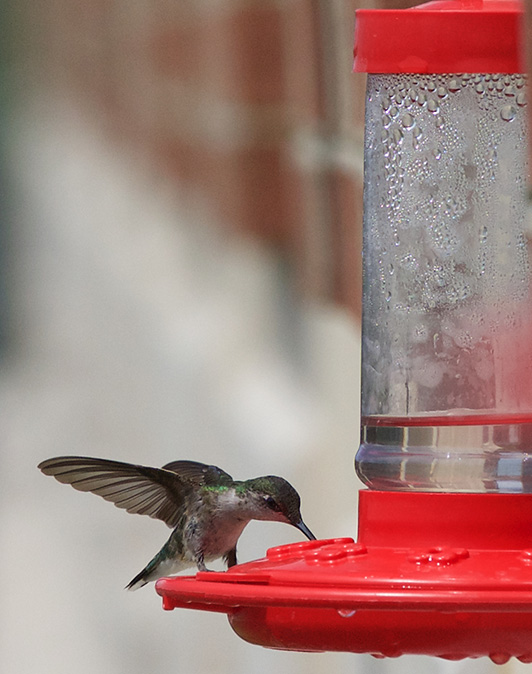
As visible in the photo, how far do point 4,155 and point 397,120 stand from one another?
1.40 meters

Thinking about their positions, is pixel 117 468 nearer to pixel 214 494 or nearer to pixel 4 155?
pixel 214 494

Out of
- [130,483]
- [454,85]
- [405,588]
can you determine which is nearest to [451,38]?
[454,85]

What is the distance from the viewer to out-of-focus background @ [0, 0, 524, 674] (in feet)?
8.72

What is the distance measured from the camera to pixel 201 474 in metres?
2.29

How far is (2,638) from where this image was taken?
2666 mm

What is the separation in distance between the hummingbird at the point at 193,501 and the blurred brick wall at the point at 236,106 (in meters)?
0.67

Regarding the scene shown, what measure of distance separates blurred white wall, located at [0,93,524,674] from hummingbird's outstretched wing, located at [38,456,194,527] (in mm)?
419

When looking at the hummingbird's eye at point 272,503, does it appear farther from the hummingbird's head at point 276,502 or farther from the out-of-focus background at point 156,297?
the out-of-focus background at point 156,297

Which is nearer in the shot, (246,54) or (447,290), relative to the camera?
(447,290)

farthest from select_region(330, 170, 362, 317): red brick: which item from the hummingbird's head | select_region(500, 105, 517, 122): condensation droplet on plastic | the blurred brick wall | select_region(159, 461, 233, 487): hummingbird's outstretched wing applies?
select_region(500, 105, 517, 122): condensation droplet on plastic

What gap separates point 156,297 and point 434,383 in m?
1.39

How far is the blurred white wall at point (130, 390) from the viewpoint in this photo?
267 centimetres

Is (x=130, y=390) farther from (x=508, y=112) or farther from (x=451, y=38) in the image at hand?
(x=451, y=38)

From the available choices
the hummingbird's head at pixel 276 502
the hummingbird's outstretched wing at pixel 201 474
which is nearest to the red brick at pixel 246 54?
the hummingbird's outstretched wing at pixel 201 474
